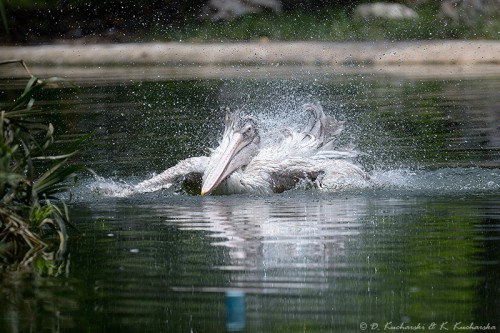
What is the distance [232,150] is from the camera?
35.8 ft

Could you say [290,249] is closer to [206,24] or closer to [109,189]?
[109,189]

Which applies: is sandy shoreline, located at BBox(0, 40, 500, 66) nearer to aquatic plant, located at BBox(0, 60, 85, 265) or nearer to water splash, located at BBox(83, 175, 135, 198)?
water splash, located at BBox(83, 175, 135, 198)

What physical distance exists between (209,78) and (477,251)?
17762 millimetres

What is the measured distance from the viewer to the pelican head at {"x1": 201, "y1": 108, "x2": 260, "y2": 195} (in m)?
10.6

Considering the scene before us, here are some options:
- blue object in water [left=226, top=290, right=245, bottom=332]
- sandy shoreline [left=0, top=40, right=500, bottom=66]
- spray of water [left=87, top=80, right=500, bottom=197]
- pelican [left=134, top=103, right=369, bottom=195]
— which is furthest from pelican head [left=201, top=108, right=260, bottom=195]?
sandy shoreline [left=0, top=40, right=500, bottom=66]

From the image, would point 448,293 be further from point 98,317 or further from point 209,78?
point 209,78

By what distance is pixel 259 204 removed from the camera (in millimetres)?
9891

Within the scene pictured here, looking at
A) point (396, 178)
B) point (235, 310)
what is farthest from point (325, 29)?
point (235, 310)

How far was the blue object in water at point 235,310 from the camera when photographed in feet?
17.9

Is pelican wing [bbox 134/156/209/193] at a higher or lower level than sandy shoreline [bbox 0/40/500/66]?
lower

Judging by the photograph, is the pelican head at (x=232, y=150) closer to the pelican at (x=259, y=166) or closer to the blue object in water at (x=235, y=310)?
the pelican at (x=259, y=166)

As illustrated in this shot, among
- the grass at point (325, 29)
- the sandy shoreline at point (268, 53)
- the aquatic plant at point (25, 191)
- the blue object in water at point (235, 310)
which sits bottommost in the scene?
the blue object in water at point (235, 310)


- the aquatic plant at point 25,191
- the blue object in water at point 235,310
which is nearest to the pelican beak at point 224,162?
the aquatic plant at point 25,191

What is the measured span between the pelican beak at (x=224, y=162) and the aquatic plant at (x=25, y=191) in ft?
8.19
